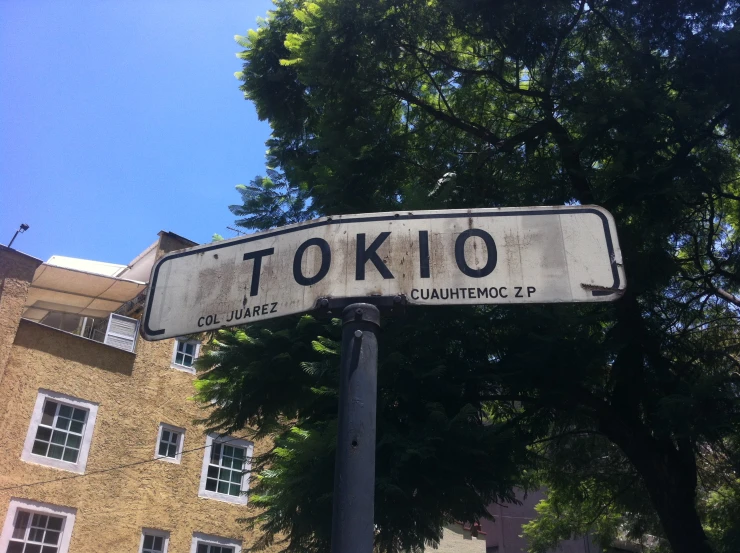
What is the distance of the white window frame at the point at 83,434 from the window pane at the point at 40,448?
0.09m

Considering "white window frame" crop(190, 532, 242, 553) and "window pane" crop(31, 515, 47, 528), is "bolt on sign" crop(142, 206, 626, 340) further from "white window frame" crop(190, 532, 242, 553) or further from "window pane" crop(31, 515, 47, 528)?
"white window frame" crop(190, 532, 242, 553)

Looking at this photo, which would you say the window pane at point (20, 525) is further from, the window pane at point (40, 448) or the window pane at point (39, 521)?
the window pane at point (40, 448)

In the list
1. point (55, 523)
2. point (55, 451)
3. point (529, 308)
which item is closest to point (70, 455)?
point (55, 451)

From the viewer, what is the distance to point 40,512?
44.2ft

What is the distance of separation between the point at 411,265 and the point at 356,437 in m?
0.68

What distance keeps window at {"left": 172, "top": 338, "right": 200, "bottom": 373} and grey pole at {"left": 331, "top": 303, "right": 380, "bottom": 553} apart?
1546cm

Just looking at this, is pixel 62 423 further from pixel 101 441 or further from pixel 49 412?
pixel 101 441

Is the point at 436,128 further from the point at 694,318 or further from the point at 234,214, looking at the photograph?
the point at 694,318

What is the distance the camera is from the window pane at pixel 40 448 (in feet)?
45.5

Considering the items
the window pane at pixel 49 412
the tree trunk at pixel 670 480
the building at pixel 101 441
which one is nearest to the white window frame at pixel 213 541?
the building at pixel 101 441

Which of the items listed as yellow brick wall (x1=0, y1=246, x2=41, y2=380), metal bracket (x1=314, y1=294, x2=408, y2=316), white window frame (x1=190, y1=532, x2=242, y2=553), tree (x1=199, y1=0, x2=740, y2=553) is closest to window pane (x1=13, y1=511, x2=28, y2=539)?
yellow brick wall (x1=0, y1=246, x2=41, y2=380)

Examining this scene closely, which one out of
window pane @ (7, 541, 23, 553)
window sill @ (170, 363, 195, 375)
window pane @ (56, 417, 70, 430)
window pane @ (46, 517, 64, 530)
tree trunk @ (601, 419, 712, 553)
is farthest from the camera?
window sill @ (170, 363, 195, 375)

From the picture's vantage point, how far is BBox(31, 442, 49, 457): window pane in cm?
1388

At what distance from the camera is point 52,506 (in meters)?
13.6
